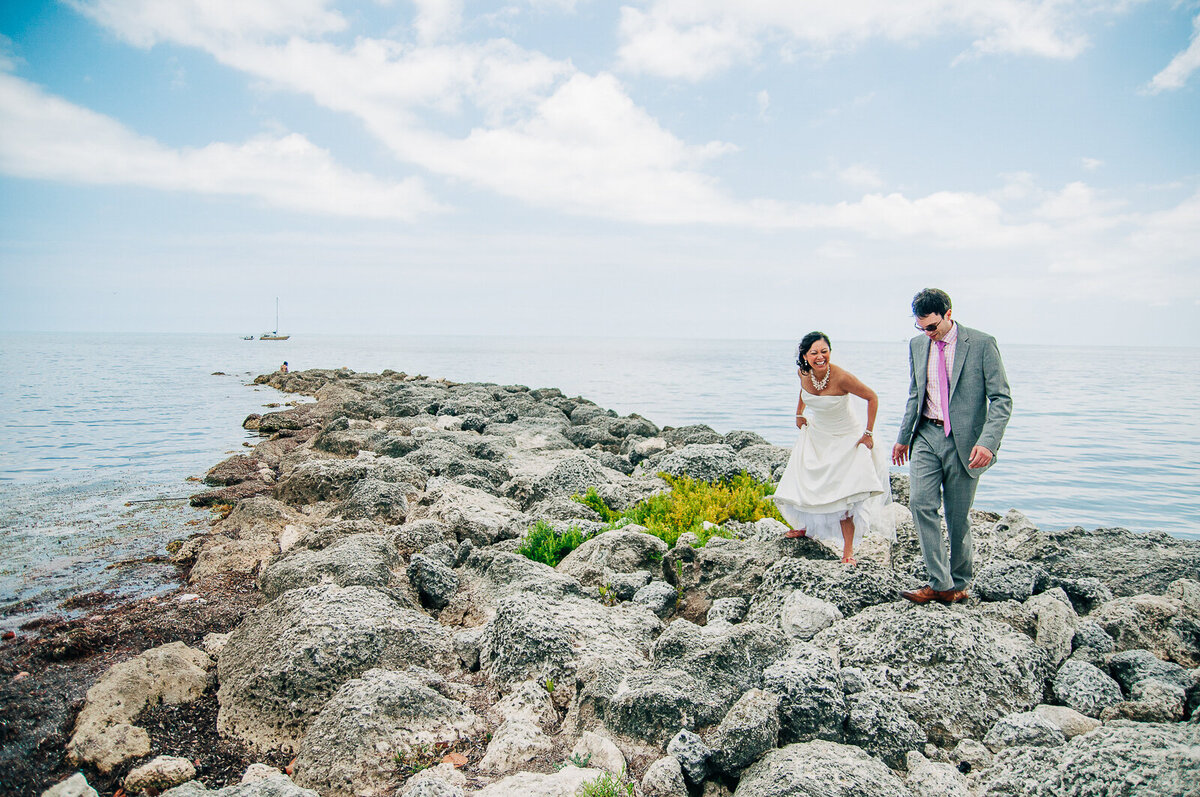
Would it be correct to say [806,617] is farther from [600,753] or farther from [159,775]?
[159,775]

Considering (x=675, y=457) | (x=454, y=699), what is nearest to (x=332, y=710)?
(x=454, y=699)

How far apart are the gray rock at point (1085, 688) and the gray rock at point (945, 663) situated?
0.41ft

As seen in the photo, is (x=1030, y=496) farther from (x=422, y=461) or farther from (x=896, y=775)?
(x=896, y=775)

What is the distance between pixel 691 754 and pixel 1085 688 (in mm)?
2799

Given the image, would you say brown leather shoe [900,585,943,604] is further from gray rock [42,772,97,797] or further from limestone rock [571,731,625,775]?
gray rock [42,772,97,797]

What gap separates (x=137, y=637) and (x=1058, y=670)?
24.4 feet

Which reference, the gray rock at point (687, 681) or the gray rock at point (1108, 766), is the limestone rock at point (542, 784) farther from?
the gray rock at point (1108, 766)

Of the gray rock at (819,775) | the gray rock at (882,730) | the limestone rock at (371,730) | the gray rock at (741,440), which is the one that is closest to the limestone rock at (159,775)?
the limestone rock at (371,730)

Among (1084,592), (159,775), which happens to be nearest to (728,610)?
(1084,592)

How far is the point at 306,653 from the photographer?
4859 mm

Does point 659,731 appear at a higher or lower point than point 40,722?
higher

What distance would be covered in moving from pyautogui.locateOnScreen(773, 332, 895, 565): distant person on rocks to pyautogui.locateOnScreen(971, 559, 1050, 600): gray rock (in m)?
0.93

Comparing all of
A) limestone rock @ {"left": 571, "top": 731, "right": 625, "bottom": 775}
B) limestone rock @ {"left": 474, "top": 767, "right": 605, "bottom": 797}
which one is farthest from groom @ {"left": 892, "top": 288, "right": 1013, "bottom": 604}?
limestone rock @ {"left": 474, "top": 767, "right": 605, "bottom": 797}

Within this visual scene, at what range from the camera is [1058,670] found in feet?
15.7
